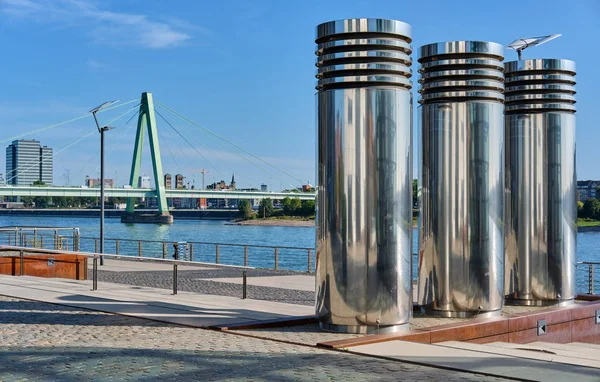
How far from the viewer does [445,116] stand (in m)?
8.46

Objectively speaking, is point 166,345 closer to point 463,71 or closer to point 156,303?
point 156,303

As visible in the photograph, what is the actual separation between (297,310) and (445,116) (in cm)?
290

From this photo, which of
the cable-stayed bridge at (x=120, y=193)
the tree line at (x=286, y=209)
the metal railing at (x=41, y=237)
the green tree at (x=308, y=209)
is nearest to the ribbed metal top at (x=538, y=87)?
the metal railing at (x=41, y=237)

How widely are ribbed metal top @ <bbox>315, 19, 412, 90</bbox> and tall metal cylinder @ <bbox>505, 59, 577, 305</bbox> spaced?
289 cm

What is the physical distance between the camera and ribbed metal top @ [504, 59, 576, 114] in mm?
9719

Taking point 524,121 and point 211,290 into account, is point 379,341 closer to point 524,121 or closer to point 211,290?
point 524,121

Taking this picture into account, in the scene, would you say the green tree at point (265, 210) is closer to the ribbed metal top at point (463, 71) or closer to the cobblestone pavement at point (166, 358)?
the ribbed metal top at point (463, 71)

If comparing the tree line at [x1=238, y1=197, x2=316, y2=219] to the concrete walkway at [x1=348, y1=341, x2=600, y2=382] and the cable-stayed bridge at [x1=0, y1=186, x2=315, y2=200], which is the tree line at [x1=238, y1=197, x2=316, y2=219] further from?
the concrete walkway at [x1=348, y1=341, x2=600, y2=382]

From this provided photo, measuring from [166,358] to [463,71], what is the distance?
175 inches

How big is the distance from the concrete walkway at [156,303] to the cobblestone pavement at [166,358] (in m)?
0.69

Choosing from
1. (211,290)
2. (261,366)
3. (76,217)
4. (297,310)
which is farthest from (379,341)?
(76,217)

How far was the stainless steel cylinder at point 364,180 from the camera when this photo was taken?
722 cm

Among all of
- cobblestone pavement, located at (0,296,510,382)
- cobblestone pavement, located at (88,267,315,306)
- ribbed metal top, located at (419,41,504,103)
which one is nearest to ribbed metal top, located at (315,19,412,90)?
ribbed metal top, located at (419,41,504,103)

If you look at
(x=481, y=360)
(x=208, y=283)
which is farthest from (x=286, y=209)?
(x=481, y=360)
